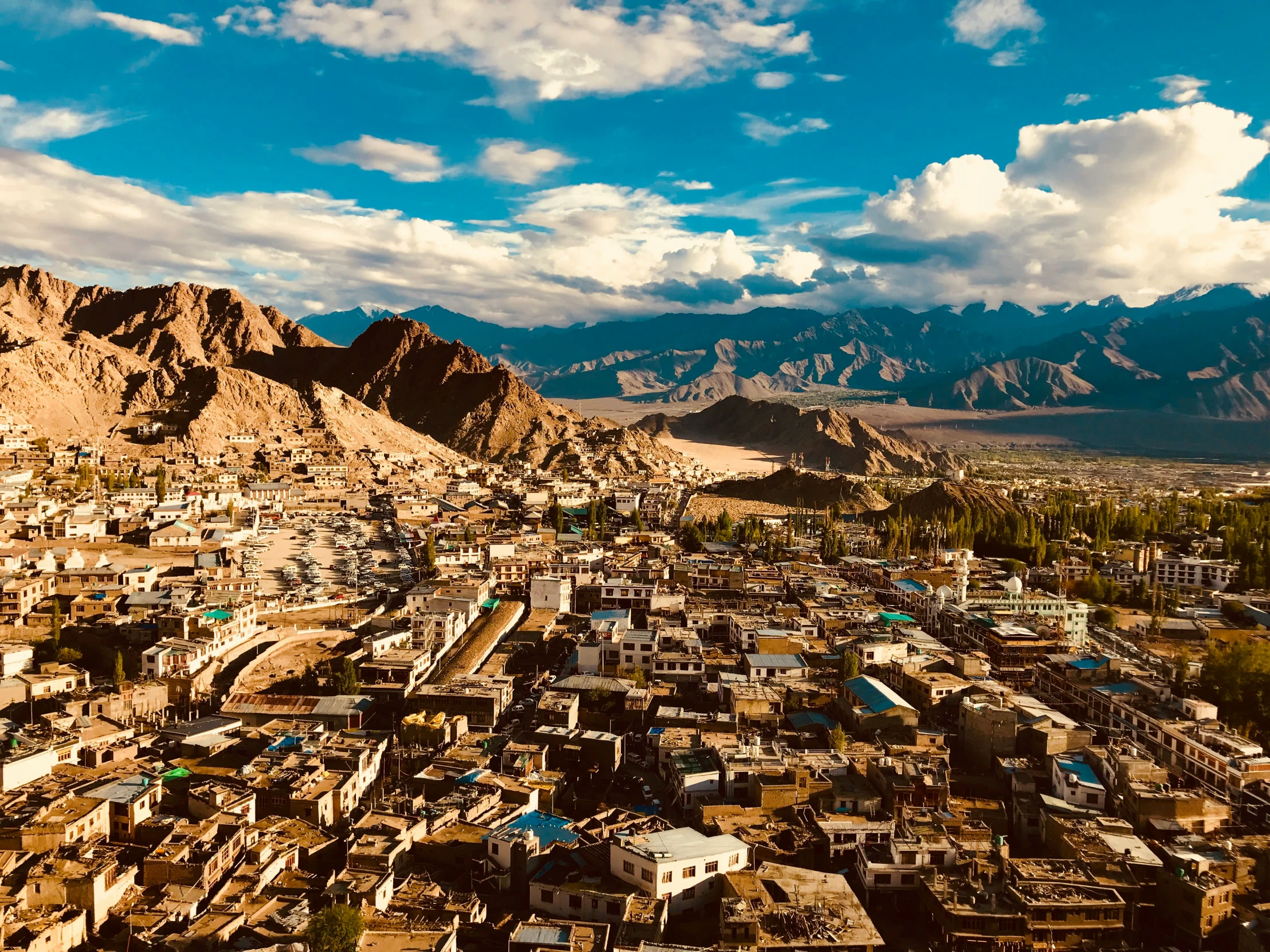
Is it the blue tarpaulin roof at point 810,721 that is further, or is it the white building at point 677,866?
the blue tarpaulin roof at point 810,721

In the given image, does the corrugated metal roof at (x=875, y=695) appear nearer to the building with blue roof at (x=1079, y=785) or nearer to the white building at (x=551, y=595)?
the building with blue roof at (x=1079, y=785)

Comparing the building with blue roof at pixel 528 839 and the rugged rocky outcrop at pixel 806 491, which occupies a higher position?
the rugged rocky outcrop at pixel 806 491

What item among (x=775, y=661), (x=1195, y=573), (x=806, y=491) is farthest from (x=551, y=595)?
(x=806, y=491)

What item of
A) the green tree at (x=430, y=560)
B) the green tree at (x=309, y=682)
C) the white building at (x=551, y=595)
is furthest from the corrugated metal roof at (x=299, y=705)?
the green tree at (x=430, y=560)

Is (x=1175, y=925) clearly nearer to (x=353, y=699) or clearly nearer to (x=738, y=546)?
(x=353, y=699)

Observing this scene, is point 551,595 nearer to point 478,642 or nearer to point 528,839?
point 478,642

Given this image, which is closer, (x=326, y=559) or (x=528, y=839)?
(x=528, y=839)
